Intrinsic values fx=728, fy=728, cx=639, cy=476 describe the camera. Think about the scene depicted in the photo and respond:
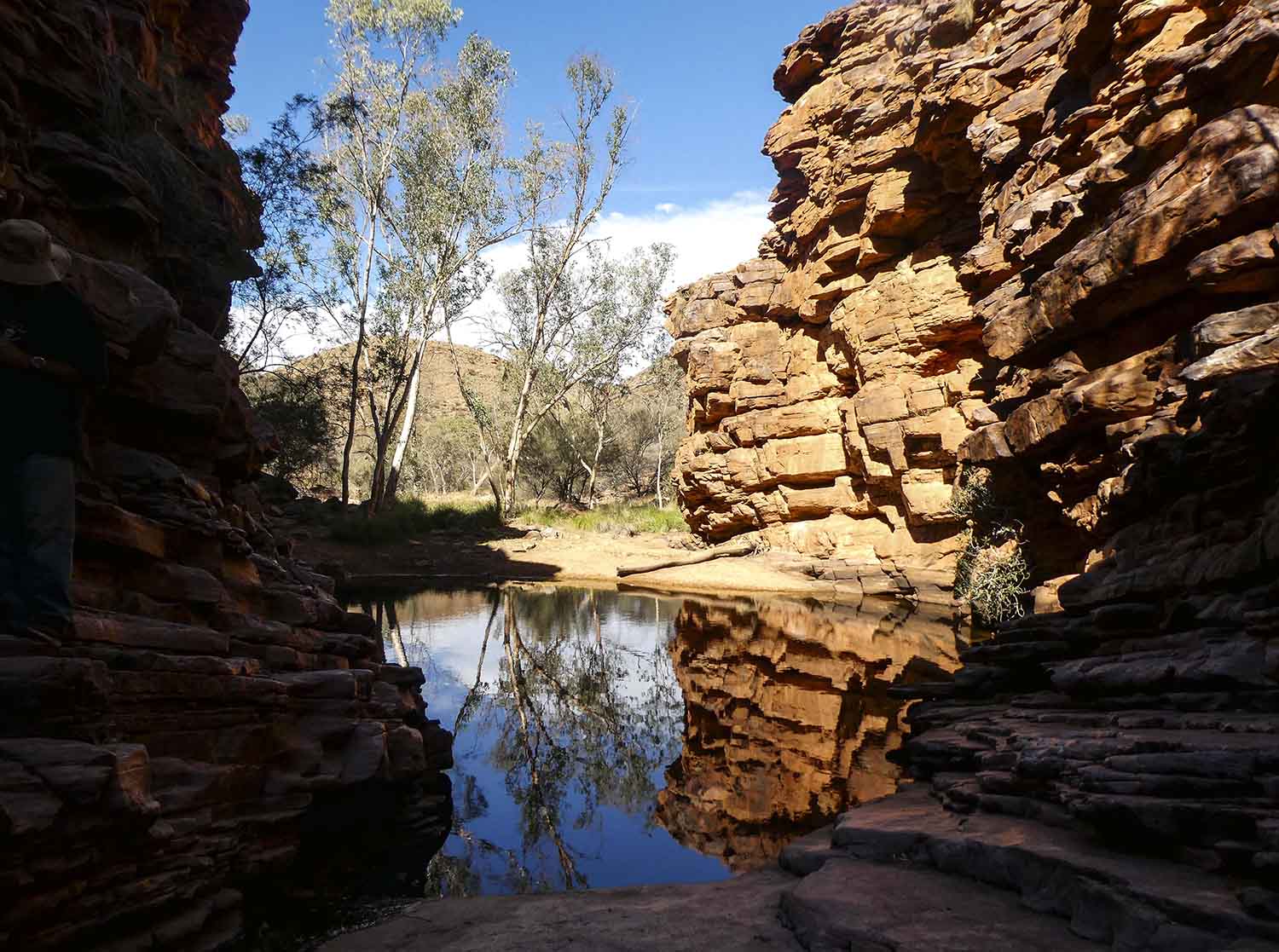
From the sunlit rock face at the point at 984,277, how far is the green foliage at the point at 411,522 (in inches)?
324

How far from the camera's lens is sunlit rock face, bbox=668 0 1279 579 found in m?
9.62

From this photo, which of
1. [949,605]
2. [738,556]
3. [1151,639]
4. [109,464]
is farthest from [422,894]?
[738,556]

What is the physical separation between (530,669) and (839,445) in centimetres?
1541

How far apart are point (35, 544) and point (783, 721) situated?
7353 mm

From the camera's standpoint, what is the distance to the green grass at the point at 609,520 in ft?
99.3

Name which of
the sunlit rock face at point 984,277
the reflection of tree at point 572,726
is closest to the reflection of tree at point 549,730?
the reflection of tree at point 572,726

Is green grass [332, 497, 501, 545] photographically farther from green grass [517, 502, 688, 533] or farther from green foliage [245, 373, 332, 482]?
green foliage [245, 373, 332, 482]

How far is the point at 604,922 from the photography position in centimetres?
385

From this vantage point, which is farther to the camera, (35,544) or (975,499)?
(975,499)

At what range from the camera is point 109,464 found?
204 inches

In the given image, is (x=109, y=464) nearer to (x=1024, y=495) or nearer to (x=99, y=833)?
(x=99, y=833)

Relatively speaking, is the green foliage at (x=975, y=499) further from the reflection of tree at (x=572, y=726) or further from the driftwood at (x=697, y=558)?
the driftwood at (x=697, y=558)

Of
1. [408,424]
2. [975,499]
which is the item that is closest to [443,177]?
[408,424]

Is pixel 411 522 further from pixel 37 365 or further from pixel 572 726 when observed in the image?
pixel 37 365
